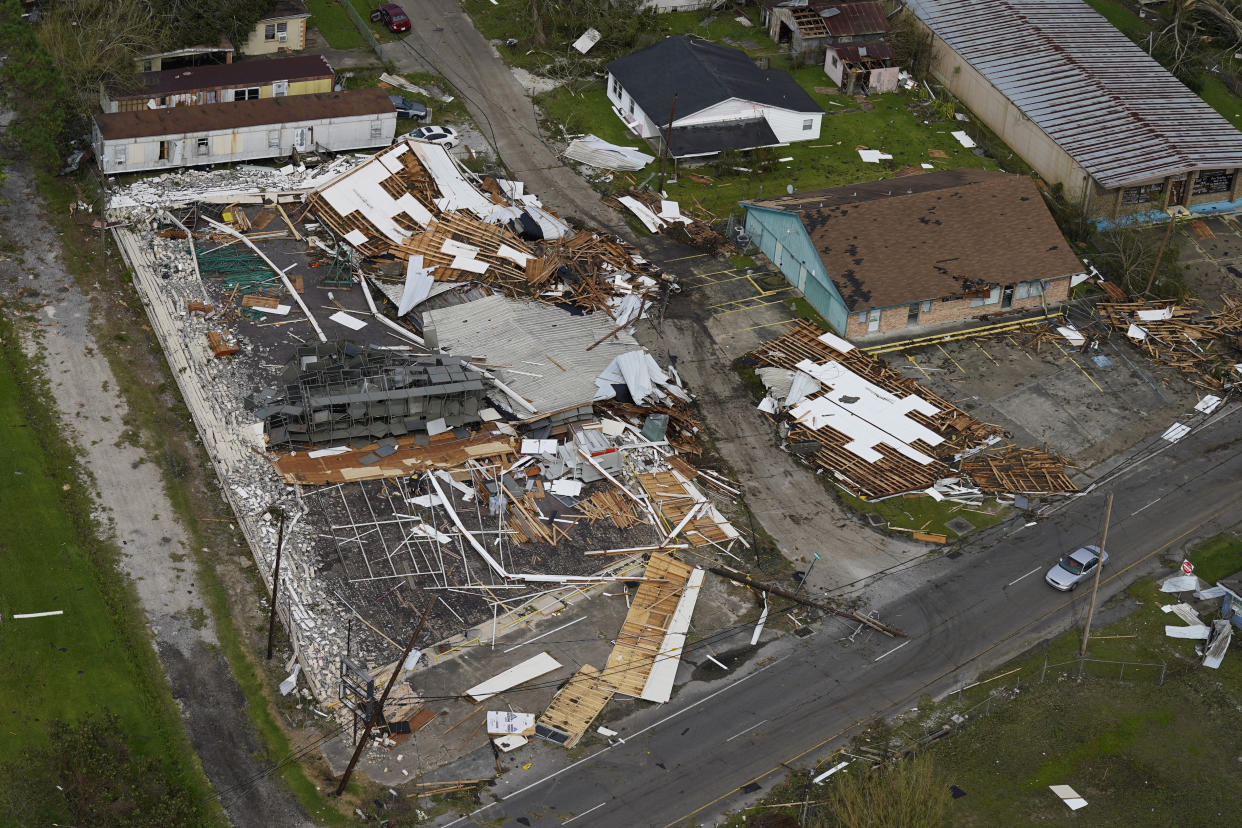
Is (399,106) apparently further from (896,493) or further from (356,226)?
(896,493)

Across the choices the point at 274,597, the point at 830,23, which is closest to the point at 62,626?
the point at 274,597

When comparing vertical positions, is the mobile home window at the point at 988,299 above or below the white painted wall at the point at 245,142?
below

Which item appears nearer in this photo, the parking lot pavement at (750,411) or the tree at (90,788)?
the tree at (90,788)

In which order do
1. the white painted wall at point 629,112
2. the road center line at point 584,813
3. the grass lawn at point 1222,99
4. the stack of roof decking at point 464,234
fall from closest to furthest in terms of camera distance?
the road center line at point 584,813 < the stack of roof decking at point 464,234 < the white painted wall at point 629,112 < the grass lawn at point 1222,99

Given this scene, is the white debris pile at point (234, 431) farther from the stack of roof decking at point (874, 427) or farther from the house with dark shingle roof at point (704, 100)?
the house with dark shingle roof at point (704, 100)

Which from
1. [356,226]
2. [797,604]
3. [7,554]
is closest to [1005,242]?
[797,604]

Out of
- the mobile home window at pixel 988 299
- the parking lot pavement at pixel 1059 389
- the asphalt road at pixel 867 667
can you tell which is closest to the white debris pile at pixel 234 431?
the asphalt road at pixel 867 667

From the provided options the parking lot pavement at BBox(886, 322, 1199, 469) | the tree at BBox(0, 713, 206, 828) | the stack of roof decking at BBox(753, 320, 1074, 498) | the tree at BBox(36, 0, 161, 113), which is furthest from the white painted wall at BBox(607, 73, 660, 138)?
the tree at BBox(0, 713, 206, 828)

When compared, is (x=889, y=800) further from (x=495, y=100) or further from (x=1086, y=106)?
(x=495, y=100)
